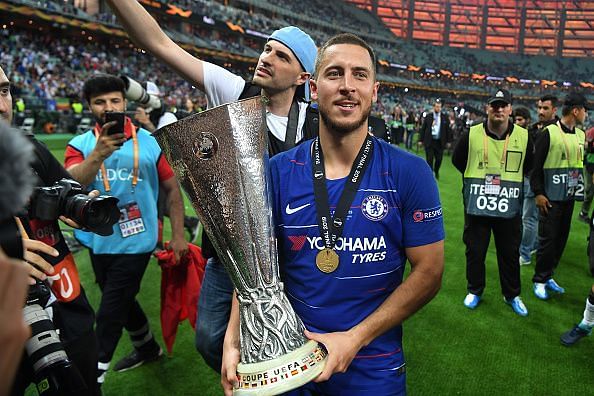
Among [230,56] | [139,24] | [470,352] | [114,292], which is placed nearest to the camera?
[139,24]

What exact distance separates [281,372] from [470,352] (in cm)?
281

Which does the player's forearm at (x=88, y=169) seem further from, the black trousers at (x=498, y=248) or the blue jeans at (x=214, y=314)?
the black trousers at (x=498, y=248)

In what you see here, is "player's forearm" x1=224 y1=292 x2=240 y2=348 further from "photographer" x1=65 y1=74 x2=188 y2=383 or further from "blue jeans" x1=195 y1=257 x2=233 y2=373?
"photographer" x1=65 y1=74 x2=188 y2=383

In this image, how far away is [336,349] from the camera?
1190 mm

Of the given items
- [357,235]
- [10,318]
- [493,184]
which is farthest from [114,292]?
[493,184]

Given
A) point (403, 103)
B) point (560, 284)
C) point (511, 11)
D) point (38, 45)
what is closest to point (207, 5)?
point (38, 45)

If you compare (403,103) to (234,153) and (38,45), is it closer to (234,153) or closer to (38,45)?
(38,45)

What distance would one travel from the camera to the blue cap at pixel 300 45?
2.08 m

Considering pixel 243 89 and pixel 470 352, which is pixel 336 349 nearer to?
pixel 243 89

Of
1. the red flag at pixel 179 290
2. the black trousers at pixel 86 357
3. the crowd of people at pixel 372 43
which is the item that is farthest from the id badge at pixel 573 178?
the crowd of people at pixel 372 43

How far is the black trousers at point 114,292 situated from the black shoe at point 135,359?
1.50 feet

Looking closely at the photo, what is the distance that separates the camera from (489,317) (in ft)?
13.3

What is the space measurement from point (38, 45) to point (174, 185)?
93.0 ft

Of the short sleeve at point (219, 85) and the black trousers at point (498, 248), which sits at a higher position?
the short sleeve at point (219, 85)
